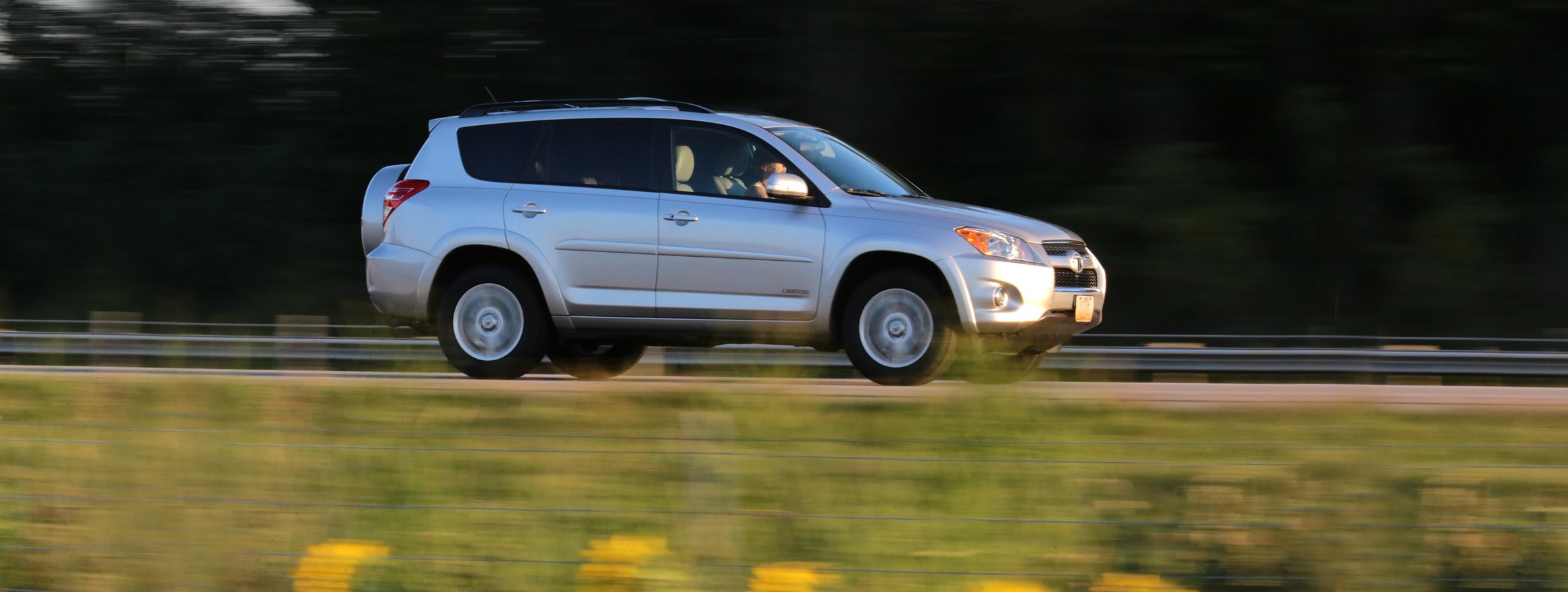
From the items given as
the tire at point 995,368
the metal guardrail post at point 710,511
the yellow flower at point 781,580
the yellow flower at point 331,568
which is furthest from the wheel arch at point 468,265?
the yellow flower at point 781,580

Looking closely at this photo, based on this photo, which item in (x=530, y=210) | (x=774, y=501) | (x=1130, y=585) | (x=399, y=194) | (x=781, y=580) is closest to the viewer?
(x=781, y=580)

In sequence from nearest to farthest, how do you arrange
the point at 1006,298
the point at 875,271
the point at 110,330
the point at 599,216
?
the point at 1006,298
the point at 875,271
the point at 599,216
the point at 110,330

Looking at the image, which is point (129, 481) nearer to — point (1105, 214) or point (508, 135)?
point (508, 135)

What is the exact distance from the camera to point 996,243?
8.22 meters

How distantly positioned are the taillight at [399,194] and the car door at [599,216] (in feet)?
1.98

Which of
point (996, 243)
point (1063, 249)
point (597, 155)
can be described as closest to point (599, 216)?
point (597, 155)

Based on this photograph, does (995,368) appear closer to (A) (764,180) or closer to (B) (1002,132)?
(A) (764,180)

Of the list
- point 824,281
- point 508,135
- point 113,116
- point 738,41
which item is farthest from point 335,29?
point 824,281

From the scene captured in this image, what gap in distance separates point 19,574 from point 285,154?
34.9 feet

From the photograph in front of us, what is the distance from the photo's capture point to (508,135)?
9289 millimetres

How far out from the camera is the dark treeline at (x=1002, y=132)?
1301 centimetres

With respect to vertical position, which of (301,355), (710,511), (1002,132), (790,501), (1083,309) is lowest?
(301,355)

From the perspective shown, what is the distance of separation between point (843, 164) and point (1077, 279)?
1.40 meters

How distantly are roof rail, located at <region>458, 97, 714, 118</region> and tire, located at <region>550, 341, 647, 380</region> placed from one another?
1.32 metres
